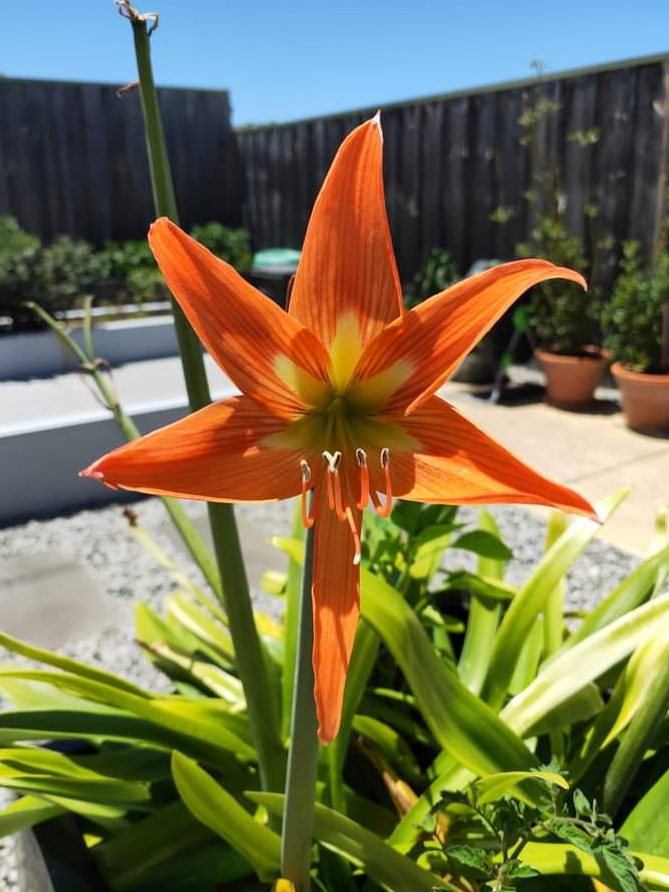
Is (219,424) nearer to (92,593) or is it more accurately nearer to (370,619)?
(370,619)

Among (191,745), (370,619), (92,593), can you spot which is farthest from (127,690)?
(92,593)

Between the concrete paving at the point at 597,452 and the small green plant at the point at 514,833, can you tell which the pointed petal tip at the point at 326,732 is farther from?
the concrete paving at the point at 597,452

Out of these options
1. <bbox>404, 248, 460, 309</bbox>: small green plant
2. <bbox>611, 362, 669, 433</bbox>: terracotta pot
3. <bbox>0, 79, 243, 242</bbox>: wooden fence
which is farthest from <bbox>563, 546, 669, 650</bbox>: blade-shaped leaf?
<bbox>0, 79, 243, 242</bbox>: wooden fence

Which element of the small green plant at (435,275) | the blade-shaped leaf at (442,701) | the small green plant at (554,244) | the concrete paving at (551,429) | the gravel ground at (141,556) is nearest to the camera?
the blade-shaped leaf at (442,701)

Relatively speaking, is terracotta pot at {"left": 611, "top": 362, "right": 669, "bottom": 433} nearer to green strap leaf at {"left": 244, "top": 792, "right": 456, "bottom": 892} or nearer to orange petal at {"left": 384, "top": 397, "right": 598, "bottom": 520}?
green strap leaf at {"left": 244, "top": 792, "right": 456, "bottom": 892}

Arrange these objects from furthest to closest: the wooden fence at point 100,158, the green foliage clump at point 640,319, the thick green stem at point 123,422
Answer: the wooden fence at point 100,158 < the green foliage clump at point 640,319 < the thick green stem at point 123,422

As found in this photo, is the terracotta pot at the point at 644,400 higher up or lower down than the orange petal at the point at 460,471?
lower down

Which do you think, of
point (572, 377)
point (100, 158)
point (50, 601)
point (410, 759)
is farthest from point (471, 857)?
point (100, 158)

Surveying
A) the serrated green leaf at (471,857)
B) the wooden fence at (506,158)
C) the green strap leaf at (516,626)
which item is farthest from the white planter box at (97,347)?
the serrated green leaf at (471,857)
